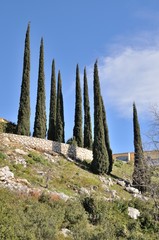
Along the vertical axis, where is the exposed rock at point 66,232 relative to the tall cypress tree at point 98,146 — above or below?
below

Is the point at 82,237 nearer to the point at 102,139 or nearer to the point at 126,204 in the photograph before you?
the point at 126,204

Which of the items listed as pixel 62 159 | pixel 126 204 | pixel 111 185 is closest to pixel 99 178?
pixel 111 185

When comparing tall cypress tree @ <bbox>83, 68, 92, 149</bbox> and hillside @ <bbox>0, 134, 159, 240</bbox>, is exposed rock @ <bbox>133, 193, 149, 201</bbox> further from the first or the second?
tall cypress tree @ <bbox>83, 68, 92, 149</bbox>

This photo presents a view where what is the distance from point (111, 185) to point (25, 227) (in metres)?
16.4

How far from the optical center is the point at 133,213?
66.5 feet

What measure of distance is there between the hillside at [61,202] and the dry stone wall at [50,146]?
2.02ft

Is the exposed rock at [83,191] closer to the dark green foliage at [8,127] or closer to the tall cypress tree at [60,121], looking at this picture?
the dark green foliage at [8,127]

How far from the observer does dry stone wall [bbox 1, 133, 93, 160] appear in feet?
97.6

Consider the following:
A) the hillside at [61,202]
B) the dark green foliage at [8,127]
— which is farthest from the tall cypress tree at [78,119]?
the dark green foliage at [8,127]

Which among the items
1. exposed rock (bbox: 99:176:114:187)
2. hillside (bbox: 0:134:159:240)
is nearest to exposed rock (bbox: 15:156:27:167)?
hillside (bbox: 0:134:159:240)

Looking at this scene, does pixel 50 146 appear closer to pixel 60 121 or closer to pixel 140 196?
pixel 60 121

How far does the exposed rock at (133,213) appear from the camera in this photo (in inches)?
792

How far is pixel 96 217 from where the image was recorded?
59.5ft

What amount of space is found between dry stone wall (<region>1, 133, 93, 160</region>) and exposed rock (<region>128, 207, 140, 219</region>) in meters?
11.9
